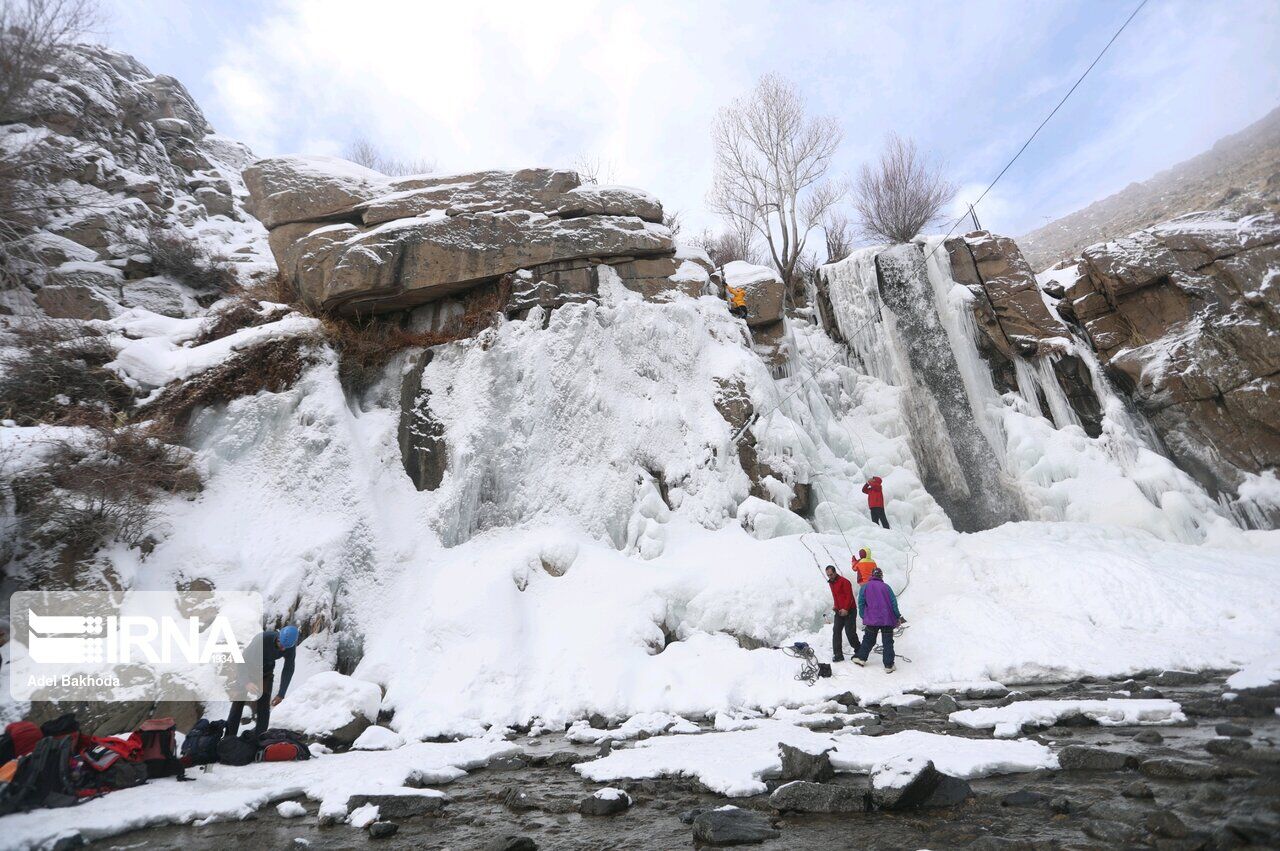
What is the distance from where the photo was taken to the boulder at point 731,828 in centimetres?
346

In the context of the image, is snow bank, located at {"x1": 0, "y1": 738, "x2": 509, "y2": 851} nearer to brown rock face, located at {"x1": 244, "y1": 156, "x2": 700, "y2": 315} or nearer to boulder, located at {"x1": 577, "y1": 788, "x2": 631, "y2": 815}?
boulder, located at {"x1": 577, "y1": 788, "x2": 631, "y2": 815}

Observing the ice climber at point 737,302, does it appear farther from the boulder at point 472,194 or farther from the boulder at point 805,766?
the boulder at point 805,766

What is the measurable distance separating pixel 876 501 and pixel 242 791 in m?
10.6

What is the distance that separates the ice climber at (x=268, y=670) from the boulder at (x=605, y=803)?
4215mm

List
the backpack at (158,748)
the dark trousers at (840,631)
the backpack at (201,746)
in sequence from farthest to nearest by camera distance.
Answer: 1. the dark trousers at (840,631)
2. the backpack at (201,746)
3. the backpack at (158,748)

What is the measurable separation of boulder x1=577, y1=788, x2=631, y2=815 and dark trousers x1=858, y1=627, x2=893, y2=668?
4.82m

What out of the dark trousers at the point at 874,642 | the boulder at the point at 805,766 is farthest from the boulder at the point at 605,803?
the dark trousers at the point at 874,642

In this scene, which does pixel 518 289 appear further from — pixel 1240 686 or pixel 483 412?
pixel 1240 686

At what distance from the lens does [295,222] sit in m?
13.7

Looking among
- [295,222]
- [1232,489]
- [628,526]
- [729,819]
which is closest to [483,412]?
[628,526]

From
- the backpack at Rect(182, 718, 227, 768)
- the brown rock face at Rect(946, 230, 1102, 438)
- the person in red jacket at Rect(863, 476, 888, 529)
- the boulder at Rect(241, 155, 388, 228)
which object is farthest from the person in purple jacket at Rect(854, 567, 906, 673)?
the boulder at Rect(241, 155, 388, 228)

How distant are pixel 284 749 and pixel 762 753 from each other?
15.7 feet

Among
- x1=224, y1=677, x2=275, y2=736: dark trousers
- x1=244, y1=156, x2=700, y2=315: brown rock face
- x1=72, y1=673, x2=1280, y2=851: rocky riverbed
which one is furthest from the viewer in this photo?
x1=244, y1=156, x2=700, y2=315: brown rock face

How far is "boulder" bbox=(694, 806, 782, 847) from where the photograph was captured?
136 inches
